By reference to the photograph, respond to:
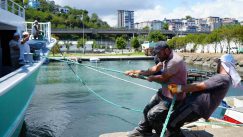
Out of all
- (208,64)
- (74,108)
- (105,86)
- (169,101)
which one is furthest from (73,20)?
(169,101)

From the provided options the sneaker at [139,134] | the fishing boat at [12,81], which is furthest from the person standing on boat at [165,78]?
the fishing boat at [12,81]

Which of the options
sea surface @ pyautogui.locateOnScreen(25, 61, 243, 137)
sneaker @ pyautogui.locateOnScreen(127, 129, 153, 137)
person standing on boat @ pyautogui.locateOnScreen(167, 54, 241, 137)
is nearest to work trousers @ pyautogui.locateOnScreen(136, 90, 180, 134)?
person standing on boat @ pyautogui.locateOnScreen(167, 54, 241, 137)

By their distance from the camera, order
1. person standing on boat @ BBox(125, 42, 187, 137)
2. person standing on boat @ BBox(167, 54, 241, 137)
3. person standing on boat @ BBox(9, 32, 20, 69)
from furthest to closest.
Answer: person standing on boat @ BBox(9, 32, 20, 69)
person standing on boat @ BBox(125, 42, 187, 137)
person standing on boat @ BBox(167, 54, 241, 137)

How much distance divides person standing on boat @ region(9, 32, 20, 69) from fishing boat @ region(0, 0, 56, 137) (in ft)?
0.94

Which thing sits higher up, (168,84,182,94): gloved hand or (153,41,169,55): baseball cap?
(153,41,169,55): baseball cap

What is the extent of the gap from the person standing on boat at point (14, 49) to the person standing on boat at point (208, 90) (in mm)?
6929

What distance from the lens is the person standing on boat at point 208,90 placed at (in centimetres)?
581

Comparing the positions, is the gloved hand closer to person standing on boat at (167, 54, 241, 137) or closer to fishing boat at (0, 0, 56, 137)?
person standing on boat at (167, 54, 241, 137)

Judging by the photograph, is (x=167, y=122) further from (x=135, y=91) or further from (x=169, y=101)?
(x=135, y=91)

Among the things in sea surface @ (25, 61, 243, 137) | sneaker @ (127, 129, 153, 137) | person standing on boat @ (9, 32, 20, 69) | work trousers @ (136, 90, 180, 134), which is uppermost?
person standing on boat @ (9, 32, 20, 69)

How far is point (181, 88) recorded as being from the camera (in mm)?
5879

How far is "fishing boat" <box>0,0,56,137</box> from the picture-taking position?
7.86 meters

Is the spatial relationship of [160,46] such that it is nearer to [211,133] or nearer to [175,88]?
[175,88]

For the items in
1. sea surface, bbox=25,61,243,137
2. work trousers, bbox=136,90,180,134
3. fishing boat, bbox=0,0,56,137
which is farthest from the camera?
sea surface, bbox=25,61,243,137
